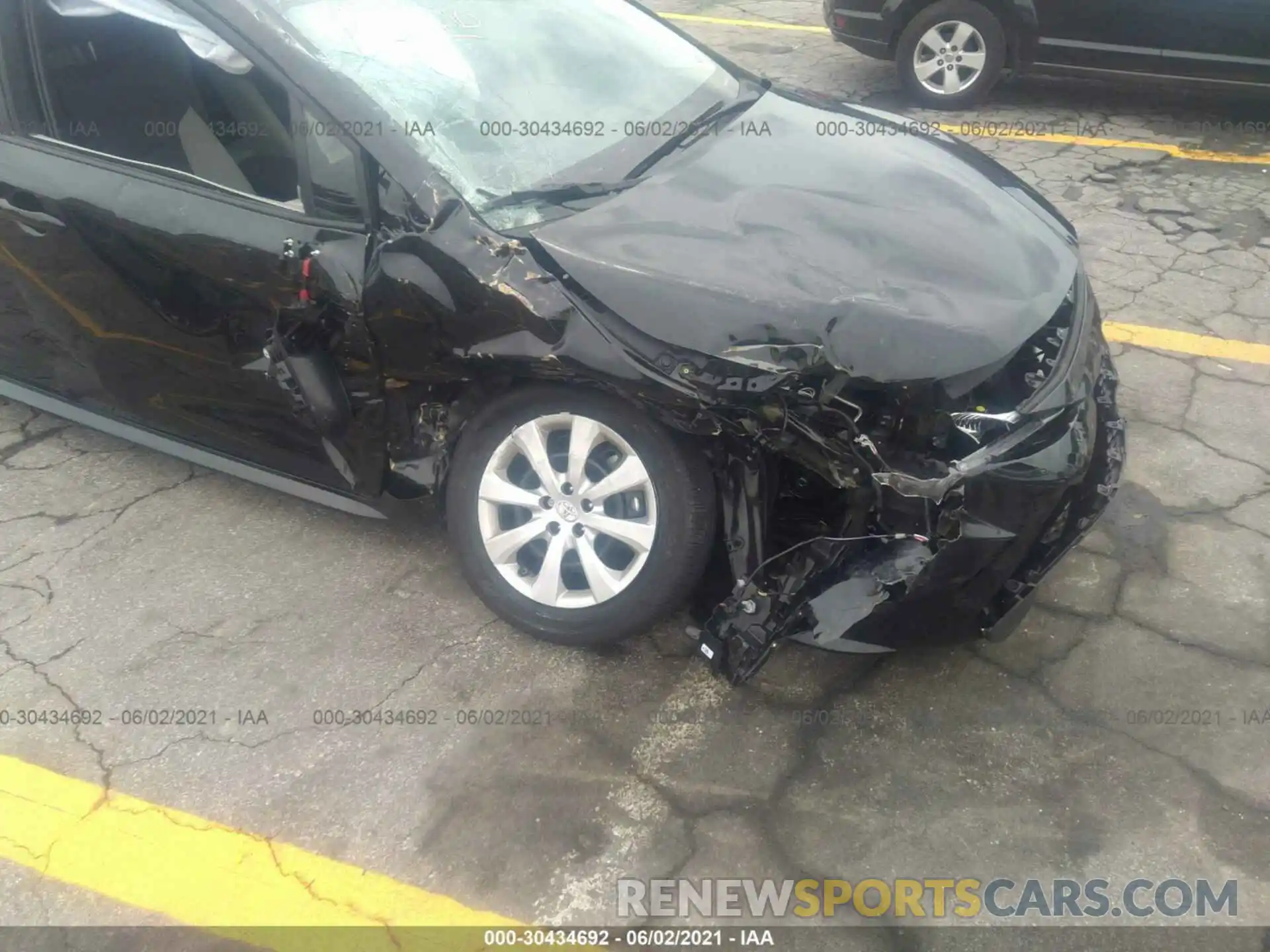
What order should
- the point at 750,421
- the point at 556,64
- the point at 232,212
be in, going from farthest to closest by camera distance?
1. the point at 556,64
2. the point at 232,212
3. the point at 750,421

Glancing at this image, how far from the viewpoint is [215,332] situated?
2.71 meters

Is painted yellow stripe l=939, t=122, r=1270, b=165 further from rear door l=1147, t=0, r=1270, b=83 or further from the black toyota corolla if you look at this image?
the black toyota corolla

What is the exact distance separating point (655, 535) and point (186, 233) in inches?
59.9

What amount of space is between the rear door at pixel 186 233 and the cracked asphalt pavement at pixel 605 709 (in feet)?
1.43

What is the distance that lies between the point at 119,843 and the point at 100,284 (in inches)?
62.3

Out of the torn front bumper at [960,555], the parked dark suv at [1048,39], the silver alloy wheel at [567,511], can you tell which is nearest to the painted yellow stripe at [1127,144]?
the parked dark suv at [1048,39]

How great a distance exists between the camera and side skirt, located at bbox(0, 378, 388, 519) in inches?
113

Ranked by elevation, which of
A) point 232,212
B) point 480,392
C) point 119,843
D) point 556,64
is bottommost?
point 119,843

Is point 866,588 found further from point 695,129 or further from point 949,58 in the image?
point 949,58

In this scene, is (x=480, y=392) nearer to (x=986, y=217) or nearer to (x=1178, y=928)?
(x=986, y=217)

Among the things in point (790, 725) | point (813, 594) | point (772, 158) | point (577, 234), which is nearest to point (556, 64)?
point (772, 158)

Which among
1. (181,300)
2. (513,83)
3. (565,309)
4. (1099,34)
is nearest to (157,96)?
Answer: (181,300)

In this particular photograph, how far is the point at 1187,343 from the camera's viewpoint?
395 centimetres

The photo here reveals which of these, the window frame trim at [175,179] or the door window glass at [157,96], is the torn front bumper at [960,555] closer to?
the window frame trim at [175,179]
